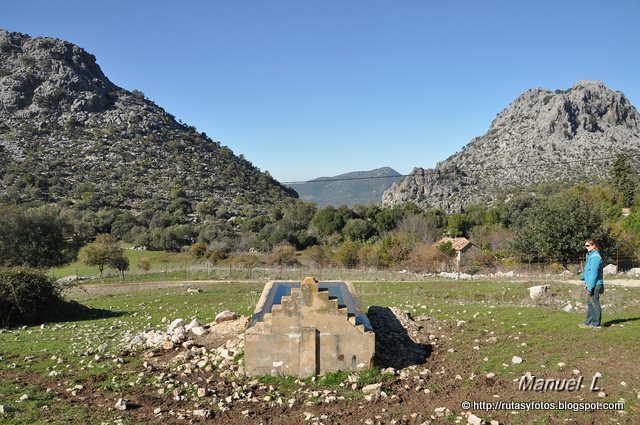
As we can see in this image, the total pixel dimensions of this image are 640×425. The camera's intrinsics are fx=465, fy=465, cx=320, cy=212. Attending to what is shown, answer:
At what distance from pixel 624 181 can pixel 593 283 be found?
2760 inches

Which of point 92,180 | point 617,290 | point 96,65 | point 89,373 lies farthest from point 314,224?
point 96,65

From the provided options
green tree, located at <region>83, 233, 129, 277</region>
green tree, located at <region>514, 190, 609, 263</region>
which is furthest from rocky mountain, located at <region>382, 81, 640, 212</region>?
green tree, located at <region>83, 233, 129, 277</region>

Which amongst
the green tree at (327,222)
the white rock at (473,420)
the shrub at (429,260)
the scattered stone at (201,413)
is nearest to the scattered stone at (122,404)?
the scattered stone at (201,413)

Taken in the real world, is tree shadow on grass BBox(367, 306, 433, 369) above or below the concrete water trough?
below

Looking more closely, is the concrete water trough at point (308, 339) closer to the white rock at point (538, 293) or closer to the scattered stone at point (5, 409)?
the scattered stone at point (5, 409)

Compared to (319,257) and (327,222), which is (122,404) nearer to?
(319,257)

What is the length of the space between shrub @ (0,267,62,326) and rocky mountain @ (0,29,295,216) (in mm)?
58771

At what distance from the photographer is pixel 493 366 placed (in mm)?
10375

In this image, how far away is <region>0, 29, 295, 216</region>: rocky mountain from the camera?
79688 mm

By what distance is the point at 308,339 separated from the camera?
1041cm

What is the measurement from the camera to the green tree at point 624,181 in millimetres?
68000

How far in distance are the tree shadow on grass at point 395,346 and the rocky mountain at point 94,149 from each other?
2765 inches

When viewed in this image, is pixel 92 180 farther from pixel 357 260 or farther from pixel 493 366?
pixel 493 366

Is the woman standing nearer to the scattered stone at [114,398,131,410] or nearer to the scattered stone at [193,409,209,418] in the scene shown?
the scattered stone at [193,409,209,418]
